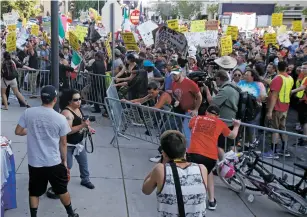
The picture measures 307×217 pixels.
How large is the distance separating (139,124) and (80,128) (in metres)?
2.69

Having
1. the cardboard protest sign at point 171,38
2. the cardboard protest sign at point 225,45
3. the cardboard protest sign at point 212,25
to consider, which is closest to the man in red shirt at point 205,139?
the cardboard protest sign at point 171,38

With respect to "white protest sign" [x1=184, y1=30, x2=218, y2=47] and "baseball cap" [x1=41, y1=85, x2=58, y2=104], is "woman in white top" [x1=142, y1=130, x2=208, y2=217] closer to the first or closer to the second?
"baseball cap" [x1=41, y1=85, x2=58, y2=104]

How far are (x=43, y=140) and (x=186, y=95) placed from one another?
2.97 m

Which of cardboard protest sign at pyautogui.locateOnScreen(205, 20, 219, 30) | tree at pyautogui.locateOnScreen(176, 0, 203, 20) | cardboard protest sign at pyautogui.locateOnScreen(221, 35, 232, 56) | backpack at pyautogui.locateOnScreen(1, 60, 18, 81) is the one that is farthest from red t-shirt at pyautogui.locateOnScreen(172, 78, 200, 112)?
tree at pyautogui.locateOnScreen(176, 0, 203, 20)

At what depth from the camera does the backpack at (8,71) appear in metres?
9.77

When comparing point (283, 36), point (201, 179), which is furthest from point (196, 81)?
point (283, 36)

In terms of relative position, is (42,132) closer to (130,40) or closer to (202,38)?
(130,40)

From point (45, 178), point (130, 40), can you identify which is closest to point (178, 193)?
point (45, 178)

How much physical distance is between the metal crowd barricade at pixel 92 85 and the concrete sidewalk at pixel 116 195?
326 cm

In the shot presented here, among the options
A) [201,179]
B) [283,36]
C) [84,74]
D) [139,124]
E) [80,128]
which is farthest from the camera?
[283,36]

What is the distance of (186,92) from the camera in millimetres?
6512

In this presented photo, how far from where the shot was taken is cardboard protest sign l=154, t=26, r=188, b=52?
31.8 feet

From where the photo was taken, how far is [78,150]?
5.25 metres

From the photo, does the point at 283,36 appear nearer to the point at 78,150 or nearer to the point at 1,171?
the point at 78,150
